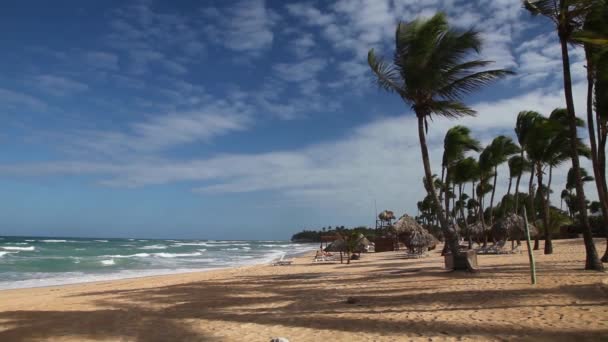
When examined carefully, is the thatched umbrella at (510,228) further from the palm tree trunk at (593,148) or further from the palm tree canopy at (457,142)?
the palm tree trunk at (593,148)

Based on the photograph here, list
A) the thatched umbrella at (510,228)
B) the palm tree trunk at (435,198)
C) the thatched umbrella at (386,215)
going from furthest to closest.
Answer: the thatched umbrella at (386,215) → the thatched umbrella at (510,228) → the palm tree trunk at (435,198)

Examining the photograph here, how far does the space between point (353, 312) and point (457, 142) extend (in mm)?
13993

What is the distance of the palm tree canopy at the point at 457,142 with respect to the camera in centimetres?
1934

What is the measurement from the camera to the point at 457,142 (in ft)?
63.5

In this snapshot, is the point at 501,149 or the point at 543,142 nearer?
the point at 543,142

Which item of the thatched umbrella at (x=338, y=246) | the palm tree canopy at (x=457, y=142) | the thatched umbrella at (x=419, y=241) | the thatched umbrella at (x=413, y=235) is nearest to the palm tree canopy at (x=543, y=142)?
the palm tree canopy at (x=457, y=142)

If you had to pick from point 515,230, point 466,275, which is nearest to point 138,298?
point 466,275

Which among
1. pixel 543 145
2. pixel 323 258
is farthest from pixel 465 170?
Result: pixel 323 258

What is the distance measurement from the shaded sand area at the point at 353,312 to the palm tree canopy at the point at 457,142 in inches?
353

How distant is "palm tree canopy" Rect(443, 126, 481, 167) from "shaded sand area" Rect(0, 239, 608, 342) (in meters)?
8.97

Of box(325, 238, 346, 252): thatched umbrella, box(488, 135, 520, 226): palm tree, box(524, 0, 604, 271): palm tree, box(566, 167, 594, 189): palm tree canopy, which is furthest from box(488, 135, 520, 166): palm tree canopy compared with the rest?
box(566, 167, 594, 189): palm tree canopy

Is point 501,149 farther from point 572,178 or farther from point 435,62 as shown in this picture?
point 572,178

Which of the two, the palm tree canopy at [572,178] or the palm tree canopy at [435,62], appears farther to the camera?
the palm tree canopy at [572,178]

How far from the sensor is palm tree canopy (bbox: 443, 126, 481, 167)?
19.3 meters
